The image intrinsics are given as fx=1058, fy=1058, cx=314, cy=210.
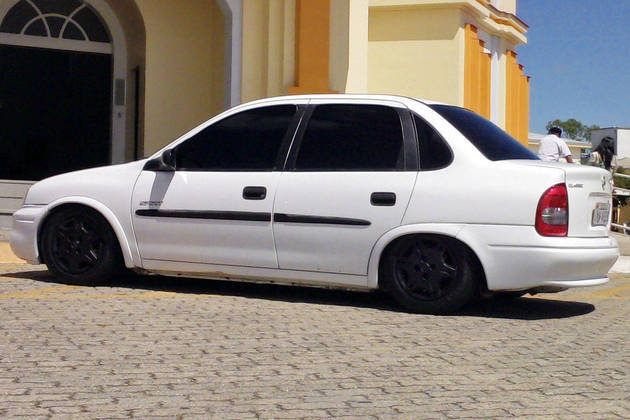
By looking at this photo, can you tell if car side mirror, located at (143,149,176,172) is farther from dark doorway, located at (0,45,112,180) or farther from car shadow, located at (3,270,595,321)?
dark doorway, located at (0,45,112,180)

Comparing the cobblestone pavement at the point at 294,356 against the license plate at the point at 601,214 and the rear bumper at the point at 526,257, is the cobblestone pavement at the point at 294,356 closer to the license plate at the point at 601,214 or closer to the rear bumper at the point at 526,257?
the rear bumper at the point at 526,257

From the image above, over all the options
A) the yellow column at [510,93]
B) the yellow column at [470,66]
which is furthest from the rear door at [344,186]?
the yellow column at [510,93]

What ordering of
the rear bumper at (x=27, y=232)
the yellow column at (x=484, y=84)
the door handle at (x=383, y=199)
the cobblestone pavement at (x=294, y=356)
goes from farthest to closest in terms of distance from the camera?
the yellow column at (x=484, y=84)
the rear bumper at (x=27, y=232)
the door handle at (x=383, y=199)
the cobblestone pavement at (x=294, y=356)

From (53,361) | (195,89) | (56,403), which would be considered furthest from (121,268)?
(195,89)

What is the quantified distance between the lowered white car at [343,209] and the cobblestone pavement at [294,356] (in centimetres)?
29

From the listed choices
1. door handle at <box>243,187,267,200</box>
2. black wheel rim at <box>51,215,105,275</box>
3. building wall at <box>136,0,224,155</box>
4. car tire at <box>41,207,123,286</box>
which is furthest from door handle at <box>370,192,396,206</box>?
building wall at <box>136,0,224,155</box>

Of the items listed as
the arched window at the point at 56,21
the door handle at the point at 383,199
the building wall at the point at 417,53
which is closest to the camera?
the door handle at the point at 383,199

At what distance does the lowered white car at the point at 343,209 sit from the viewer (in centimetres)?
730

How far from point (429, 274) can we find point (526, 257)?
2.28 feet

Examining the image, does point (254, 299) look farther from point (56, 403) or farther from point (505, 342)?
point (56, 403)

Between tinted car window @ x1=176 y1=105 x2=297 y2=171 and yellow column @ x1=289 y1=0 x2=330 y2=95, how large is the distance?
19.9 ft

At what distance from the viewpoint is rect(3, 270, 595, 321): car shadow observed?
7977mm

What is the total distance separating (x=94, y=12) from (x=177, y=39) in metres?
1.46

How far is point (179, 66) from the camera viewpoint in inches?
627
